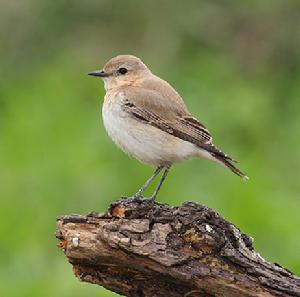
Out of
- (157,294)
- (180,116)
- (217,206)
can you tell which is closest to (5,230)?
(217,206)

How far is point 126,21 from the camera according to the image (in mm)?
21656

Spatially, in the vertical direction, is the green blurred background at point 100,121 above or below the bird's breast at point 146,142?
above

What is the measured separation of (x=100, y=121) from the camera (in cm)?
1698

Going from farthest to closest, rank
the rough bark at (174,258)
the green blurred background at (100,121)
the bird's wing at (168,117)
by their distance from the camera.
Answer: the green blurred background at (100,121), the bird's wing at (168,117), the rough bark at (174,258)

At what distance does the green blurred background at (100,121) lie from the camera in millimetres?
13547

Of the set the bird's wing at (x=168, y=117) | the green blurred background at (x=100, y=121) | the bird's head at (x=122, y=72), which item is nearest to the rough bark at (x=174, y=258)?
the bird's wing at (x=168, y=117)

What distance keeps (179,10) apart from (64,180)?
7075 millimetres

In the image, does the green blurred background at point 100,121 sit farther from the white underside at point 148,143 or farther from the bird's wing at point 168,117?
the bird's wing at point 168,117

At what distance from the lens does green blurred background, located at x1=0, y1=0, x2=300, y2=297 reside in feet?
44.4

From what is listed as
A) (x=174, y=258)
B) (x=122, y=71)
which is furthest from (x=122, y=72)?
(x=174, y=258)

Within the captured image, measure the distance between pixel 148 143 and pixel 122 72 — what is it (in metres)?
1.12

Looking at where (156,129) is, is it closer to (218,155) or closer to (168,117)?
(168,117)

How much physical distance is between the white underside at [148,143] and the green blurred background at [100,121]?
1.92m

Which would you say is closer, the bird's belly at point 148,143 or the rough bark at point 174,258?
the rough bark at point 174,258
